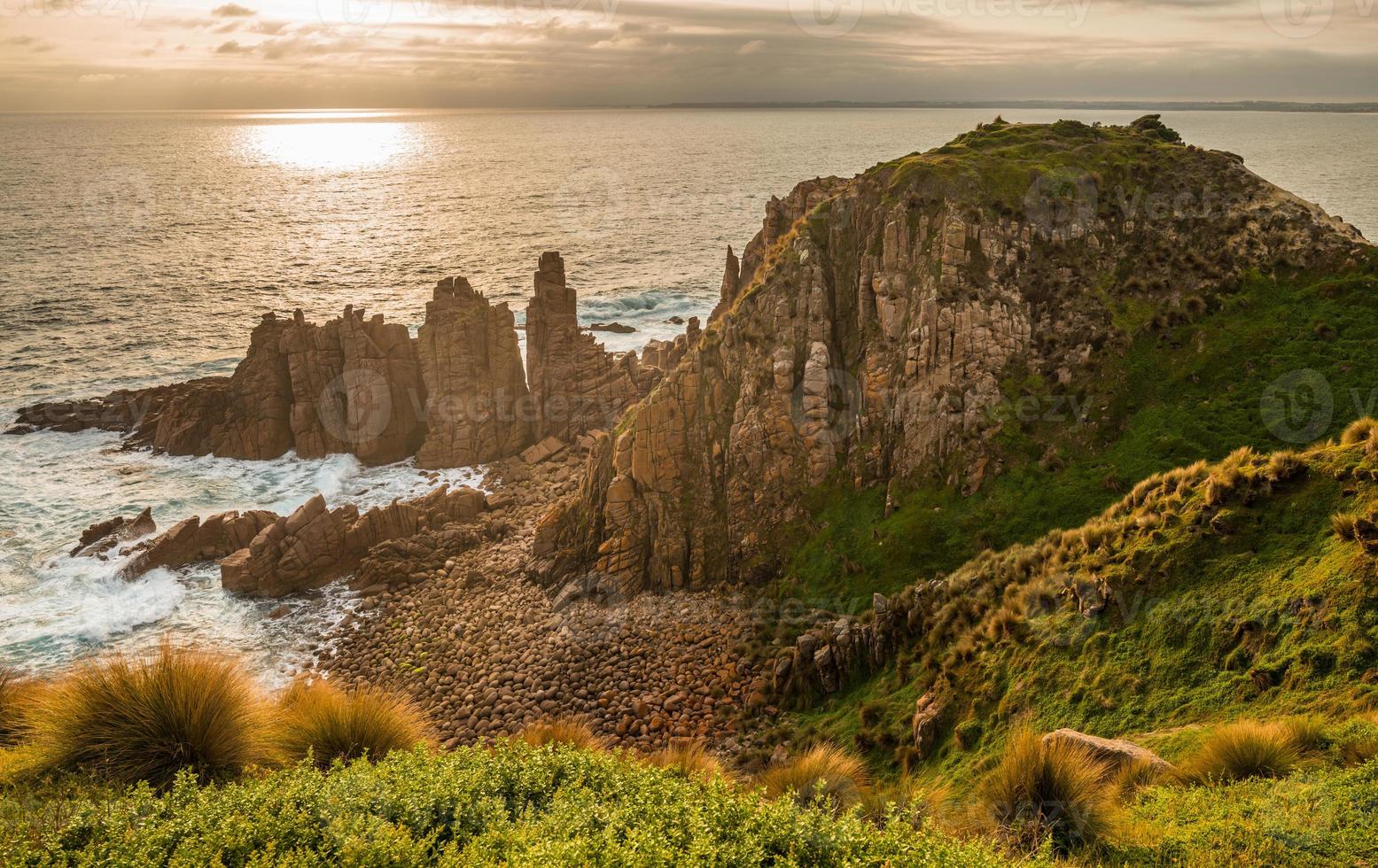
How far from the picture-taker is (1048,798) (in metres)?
12.2

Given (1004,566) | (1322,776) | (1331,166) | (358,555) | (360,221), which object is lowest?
(358,555)

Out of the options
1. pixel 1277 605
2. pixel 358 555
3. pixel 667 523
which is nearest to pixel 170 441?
pixel 358 555

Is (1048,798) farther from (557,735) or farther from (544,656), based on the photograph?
(544,656)

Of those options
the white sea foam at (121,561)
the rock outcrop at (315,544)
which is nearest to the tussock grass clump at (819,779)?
the white sea foam at (121,561)

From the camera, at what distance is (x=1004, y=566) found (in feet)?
78.6

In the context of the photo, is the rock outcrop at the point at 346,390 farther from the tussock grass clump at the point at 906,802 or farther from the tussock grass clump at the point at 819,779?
the tussock grass clump at the point at 906,802

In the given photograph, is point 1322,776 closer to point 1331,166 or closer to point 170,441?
point 170,441

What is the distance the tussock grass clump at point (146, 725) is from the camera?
1223 cm

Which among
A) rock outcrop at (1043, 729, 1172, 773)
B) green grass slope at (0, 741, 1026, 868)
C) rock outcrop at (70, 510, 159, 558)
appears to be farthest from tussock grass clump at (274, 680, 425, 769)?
rock outcrop at (70, 510, 159, 558)

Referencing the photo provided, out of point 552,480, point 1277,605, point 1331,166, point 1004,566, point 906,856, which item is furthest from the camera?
point 1331,166

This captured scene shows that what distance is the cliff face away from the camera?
33.0 metres

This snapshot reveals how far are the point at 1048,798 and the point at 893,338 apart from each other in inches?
962

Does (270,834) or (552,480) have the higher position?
(270,834)

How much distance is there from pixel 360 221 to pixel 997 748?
146 metres
